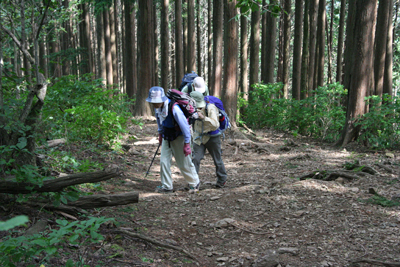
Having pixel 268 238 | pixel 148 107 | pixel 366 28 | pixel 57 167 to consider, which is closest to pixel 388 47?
pixel 366 28

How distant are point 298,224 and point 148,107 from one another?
11.0 meters

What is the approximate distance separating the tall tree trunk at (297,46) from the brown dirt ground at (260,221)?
8831 mm

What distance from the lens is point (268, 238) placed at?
14.3 ft

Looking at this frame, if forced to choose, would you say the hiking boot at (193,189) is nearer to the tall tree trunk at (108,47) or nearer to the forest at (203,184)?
the forest at (203,184)

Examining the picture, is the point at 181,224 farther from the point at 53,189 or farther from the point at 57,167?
the point at 57,167

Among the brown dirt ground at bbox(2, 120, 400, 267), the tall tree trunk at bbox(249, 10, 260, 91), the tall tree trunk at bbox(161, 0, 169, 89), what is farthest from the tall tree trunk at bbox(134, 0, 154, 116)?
the brown dirt ground at bbox(2, 120, 400, 267)

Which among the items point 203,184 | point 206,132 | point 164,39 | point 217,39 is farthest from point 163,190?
point 164,39

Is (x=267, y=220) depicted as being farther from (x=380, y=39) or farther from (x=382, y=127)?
(x=380, y=39)

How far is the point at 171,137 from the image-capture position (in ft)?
19.7

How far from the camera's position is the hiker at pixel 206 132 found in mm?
6285

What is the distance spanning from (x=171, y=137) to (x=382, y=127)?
6176mm

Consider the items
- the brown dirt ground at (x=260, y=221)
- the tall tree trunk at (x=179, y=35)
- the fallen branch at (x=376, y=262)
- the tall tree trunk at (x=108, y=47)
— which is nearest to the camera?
the fallen branch at (x=376, y=262)

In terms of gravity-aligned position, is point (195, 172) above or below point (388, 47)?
below

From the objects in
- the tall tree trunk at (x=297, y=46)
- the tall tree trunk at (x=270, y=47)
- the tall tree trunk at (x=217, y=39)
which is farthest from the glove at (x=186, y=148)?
the tall tree trunk at (x=270, y=47)
